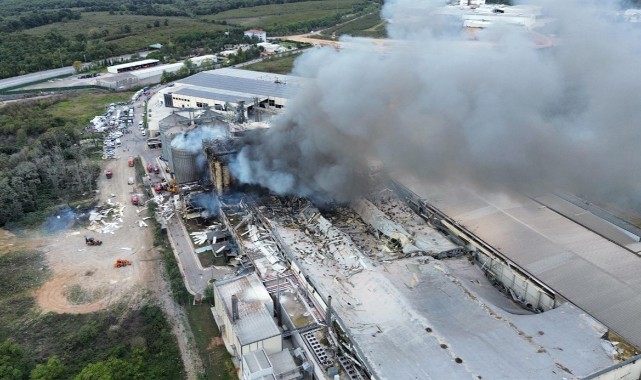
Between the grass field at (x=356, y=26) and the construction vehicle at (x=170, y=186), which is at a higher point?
the grass field at (x=356, y=26)

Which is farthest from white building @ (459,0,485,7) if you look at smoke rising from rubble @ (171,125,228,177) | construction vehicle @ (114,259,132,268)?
construction vehicle @ (114,259,132,268)

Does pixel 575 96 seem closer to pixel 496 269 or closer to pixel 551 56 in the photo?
pixel 551 56

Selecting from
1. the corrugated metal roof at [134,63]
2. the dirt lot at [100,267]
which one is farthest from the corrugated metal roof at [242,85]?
the dirt lot at [100,267]

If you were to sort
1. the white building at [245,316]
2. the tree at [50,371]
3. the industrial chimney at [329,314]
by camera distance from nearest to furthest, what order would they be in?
the tree at [50,371], the white building at [245,316], the industrial chimney at [329,314]

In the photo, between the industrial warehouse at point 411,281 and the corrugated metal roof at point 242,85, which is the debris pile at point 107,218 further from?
the corrugated metal roof at point 242,85

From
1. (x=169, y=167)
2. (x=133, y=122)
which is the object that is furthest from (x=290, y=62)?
(x=169, y=167)

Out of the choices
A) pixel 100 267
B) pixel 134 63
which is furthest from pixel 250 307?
pixel 134 63
